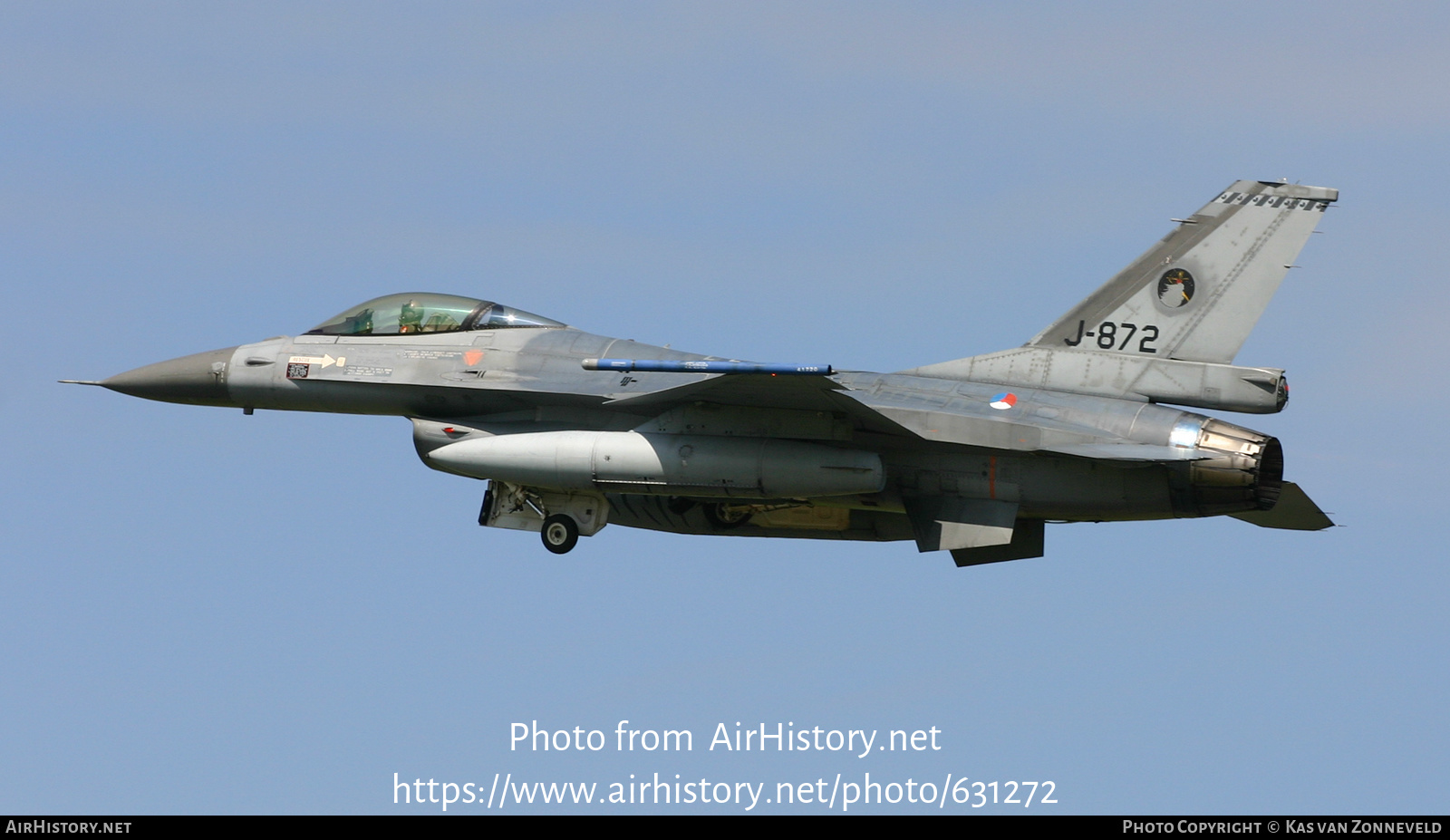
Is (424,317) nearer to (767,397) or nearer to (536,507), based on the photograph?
(536,507)

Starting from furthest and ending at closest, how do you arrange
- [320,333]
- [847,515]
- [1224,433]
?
1. [320,333]
2. [847,515]
3. [1224,433]

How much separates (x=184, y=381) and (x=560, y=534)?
4.54m

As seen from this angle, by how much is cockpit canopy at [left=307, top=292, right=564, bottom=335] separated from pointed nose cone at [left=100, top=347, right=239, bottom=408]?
1.06m

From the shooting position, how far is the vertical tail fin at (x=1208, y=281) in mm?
17578

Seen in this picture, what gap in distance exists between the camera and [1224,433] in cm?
1683

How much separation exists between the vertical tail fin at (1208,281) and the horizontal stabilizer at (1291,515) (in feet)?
4.69

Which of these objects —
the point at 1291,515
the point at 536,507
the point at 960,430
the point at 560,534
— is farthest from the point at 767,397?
the point at 1291,515

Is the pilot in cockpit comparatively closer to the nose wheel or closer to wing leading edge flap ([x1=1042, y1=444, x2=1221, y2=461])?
the nose wheel

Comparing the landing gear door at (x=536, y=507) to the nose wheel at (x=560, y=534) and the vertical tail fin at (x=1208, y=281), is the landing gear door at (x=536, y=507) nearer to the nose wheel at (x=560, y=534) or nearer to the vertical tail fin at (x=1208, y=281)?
the nose wheel at (x=560, y=534)

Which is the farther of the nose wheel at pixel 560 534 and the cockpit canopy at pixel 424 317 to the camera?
the cockpit canopy at pixel 424 317

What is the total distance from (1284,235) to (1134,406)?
214 cm

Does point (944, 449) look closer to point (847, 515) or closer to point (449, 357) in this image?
point (847, 515)

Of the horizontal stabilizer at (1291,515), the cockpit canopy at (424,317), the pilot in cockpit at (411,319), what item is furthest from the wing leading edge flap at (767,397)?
the horizontal stabilizer at (1291,515)
